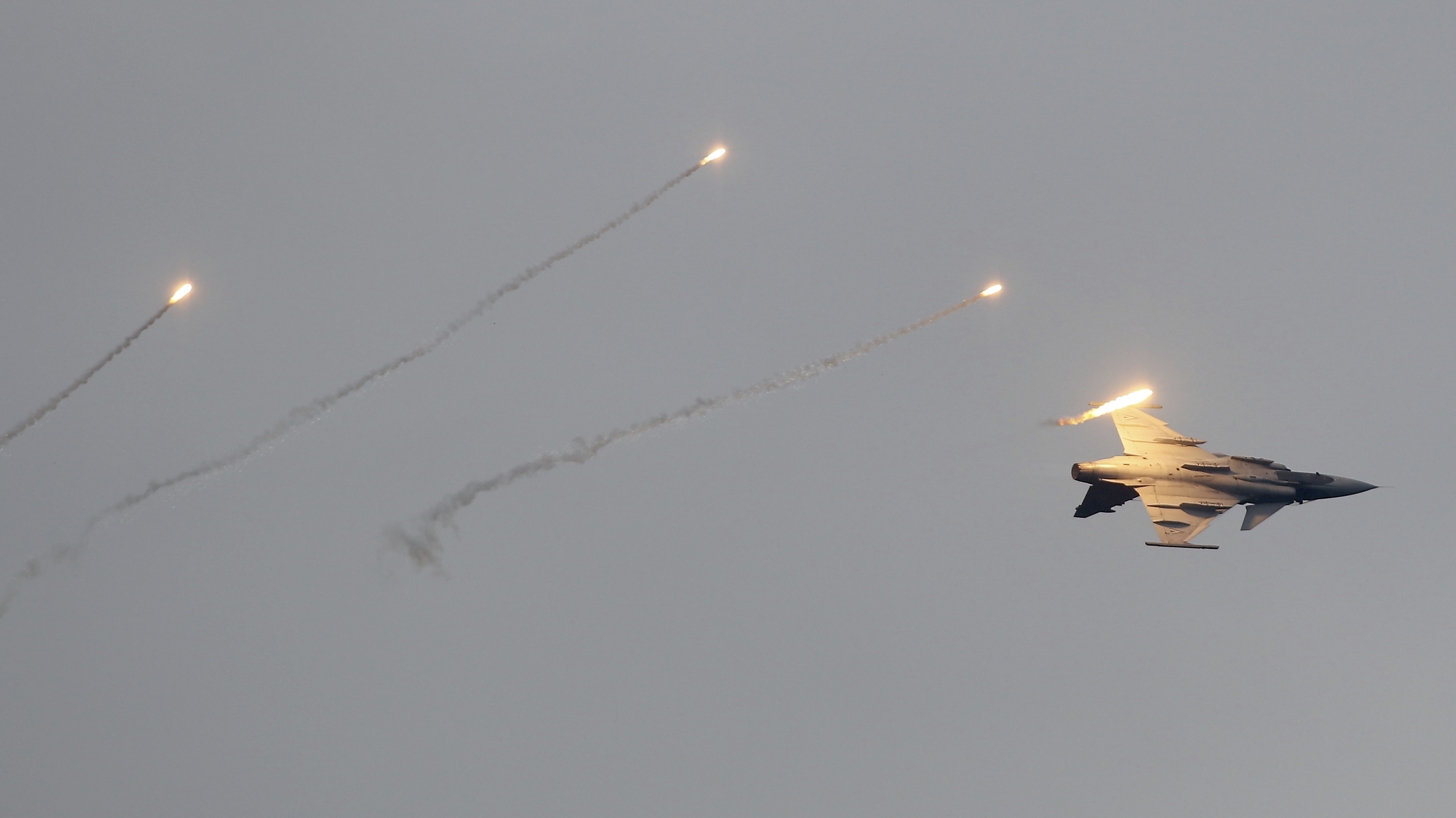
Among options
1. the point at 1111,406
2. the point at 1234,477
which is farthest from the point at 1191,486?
the point at 1111,406

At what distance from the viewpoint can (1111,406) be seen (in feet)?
324

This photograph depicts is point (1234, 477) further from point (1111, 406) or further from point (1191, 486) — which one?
point (1111, 406)

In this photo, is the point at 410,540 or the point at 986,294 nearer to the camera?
the point at 986,294

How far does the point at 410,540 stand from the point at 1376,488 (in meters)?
65.0

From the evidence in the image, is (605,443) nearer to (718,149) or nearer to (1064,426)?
(718,149)

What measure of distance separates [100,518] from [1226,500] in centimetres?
7355

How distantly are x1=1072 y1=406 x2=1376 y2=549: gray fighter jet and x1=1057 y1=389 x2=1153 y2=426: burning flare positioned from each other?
289 cm

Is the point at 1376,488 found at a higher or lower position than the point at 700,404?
lower

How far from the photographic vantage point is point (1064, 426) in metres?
102

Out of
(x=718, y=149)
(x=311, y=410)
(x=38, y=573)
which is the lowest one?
(x=38, y=573)

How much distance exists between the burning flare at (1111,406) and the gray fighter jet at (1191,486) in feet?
9.48

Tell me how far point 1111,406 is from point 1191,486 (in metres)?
8.05

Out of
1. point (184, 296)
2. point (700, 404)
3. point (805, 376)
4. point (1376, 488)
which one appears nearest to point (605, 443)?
point (700, 404)

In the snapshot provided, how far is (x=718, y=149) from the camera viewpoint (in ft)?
337
